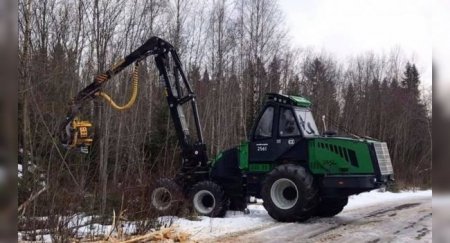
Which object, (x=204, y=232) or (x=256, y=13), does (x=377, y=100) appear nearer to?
(x=256, y=13)

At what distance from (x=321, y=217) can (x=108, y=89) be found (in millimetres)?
7730

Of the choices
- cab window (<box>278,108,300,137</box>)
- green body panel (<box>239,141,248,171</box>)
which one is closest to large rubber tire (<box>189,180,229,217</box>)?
green body panel (<box>239,141,248,171</box>)

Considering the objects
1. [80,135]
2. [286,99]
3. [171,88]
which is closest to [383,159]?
[286,99]

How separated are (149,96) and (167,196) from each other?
34.1 feet

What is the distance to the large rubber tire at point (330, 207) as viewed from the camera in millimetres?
11509

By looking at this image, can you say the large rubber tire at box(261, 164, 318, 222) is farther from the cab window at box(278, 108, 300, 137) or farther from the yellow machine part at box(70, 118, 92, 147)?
the yellow machine part at box(70, 118, 92, 147)

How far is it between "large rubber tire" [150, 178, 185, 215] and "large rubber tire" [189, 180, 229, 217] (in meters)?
0.33

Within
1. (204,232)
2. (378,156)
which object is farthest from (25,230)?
(378,156)

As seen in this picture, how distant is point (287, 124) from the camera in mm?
10867

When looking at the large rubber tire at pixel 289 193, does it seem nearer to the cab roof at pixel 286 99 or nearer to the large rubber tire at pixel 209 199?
the large rubber tire at pixel 209 199

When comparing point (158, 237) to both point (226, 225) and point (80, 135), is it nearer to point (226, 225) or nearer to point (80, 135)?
point (226, 225)

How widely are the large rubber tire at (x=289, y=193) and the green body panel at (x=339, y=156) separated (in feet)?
1.15

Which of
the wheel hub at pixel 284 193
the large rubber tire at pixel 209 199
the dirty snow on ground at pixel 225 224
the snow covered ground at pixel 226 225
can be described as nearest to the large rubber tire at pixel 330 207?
the snow covered ground at pixel 226 225

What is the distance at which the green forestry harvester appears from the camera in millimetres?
10188
